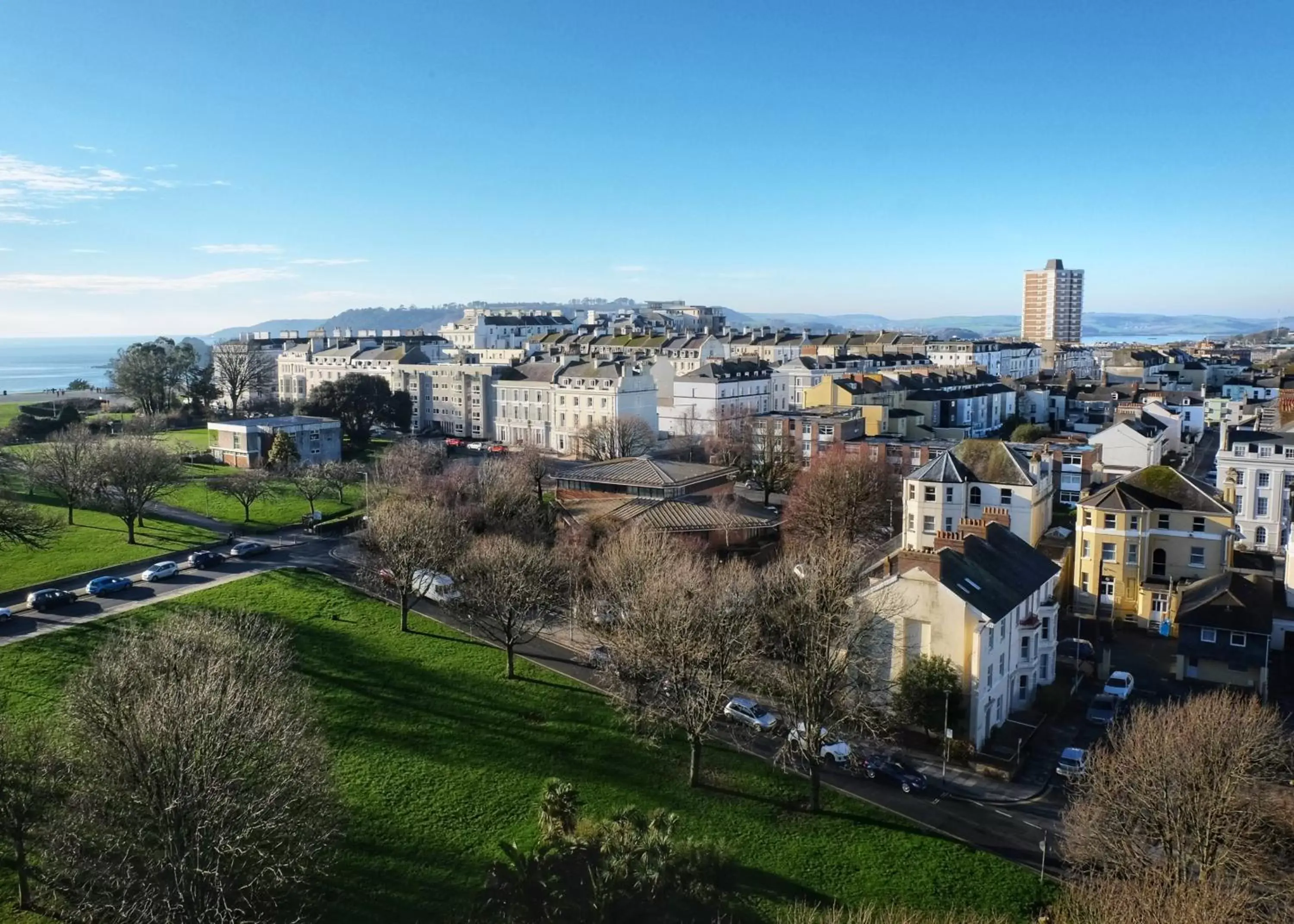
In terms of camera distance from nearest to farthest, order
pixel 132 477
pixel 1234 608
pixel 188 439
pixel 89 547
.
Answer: pixel 1234 608, pixel 89 547, pixel 132 477, pixel 188 439

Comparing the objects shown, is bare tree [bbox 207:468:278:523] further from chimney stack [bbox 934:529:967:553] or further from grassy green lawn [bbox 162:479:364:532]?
chimney stack [bbox 934:529:967:553]

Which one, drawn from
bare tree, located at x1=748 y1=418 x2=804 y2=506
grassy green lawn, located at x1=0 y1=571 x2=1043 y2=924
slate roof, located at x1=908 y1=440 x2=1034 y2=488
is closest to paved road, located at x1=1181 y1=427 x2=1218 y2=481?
slate roof, located at x1=908 y1=440 x2=1034 y2=488

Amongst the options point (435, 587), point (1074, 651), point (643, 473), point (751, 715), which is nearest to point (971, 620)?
point (751, 715)

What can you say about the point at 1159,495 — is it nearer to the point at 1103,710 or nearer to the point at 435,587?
the point at 1103,710

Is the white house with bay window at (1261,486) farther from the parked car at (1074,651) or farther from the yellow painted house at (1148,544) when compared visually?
the parked car at (1074,651)

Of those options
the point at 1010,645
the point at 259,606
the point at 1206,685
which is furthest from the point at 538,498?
the point at 1206,685

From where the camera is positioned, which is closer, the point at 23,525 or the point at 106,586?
the point at 23,525
